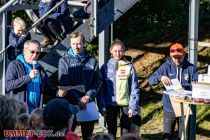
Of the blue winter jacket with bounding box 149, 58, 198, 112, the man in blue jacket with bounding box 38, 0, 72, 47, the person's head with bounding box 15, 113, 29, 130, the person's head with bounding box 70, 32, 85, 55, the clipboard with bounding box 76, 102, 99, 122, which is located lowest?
the clipboard with bounding box 76, 102, 99, 122

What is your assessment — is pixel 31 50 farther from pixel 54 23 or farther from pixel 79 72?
pixel 54 23

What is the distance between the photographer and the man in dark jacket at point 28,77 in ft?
21.3

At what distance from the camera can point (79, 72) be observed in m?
7.04

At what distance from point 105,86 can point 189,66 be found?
3.75ft

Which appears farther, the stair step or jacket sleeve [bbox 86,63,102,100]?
the stair step

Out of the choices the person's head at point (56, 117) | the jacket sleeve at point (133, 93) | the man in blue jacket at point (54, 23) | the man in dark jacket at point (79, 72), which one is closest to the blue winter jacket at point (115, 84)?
the jacket sleeve at point (133, 93)

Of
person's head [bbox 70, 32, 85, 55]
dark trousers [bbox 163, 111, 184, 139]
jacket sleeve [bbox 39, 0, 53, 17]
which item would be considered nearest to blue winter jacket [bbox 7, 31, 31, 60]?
person's head [bbox 70, 32, 85, 55]

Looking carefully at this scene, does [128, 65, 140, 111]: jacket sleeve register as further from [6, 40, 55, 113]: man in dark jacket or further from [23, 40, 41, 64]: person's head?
[23, 40, 41, 64]: person's head

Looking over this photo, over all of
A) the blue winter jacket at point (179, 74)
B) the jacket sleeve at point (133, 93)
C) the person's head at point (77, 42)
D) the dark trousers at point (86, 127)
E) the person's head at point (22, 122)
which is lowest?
the dark trousers at point (86, 127)

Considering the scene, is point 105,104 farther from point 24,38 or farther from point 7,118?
point 7,118

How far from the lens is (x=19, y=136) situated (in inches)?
181

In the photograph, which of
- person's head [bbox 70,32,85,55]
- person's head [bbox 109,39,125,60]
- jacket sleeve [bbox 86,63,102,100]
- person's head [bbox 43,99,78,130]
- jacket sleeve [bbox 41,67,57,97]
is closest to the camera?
person's head [bbox 43,99,78,130]

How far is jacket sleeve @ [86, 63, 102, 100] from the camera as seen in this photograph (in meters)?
7.04

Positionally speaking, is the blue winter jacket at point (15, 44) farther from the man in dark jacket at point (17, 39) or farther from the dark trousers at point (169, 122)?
the dark trousers at point (169, 122)
